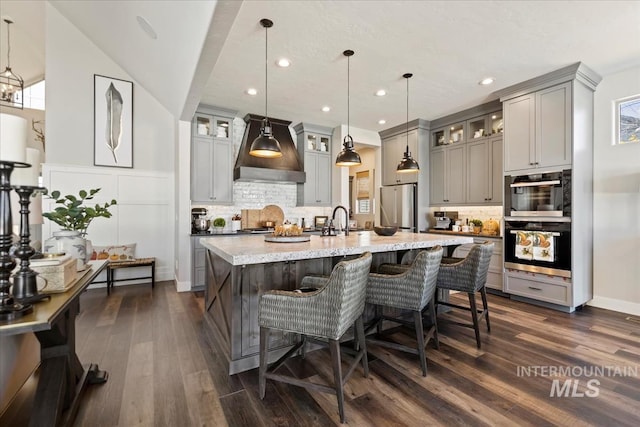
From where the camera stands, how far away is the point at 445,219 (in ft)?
17.8

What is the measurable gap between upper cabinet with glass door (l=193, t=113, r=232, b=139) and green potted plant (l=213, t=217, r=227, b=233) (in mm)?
1420

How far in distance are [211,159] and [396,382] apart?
4.26 meters

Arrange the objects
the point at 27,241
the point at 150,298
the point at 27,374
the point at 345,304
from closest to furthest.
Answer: the point at 27,241, the point at 345,304, the point at 27,374, the point at 150,298

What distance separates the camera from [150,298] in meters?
4.18

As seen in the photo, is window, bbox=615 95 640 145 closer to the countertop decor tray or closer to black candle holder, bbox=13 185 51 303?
the countertop decor tray

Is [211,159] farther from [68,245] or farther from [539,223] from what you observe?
[539,223]

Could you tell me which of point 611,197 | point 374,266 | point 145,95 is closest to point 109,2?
point 145,95

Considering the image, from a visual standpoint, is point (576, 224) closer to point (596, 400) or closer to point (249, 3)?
point (596, 400)

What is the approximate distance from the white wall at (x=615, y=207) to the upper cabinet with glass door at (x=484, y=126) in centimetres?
113

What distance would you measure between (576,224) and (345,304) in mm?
3569

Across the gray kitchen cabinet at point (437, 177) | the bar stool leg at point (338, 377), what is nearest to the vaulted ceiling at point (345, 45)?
the gray kitchen cabinet at point (437, 177)

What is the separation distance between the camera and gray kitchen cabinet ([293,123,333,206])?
5941mm

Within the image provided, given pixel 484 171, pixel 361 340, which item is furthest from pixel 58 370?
pixel 484 171

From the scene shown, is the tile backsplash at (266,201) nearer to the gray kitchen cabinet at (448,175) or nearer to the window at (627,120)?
the gray kitchen cabinet at (448,175)
